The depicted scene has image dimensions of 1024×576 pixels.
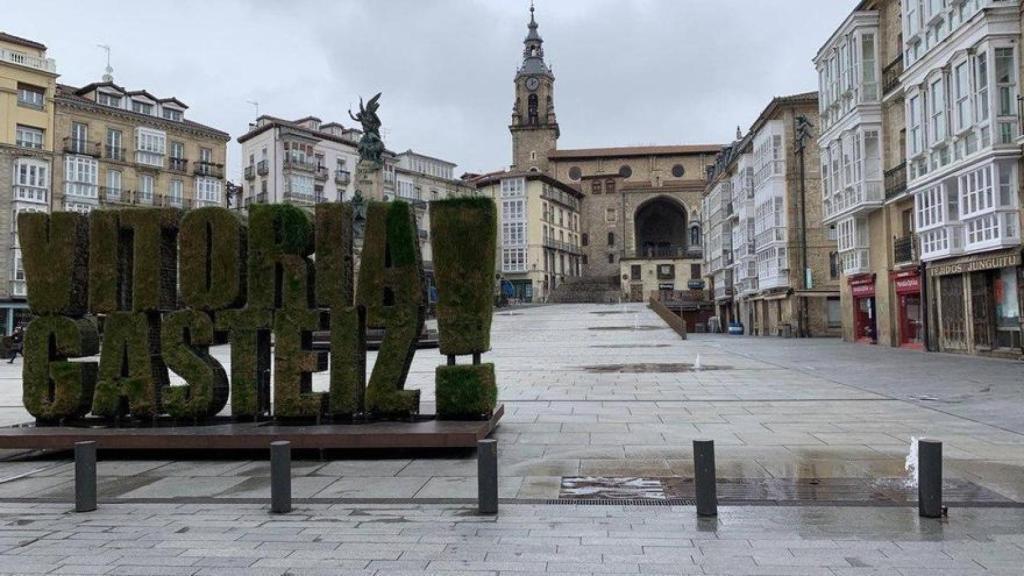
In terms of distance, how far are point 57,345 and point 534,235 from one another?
73.4 meters

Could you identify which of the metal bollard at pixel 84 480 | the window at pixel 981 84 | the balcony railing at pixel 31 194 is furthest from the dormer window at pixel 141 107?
the metal bollard at pixel 84 480

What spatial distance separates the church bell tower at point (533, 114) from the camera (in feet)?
307

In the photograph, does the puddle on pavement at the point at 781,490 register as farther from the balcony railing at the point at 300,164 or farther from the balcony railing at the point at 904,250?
the balcony railing at the point at 300,164

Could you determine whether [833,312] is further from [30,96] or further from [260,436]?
[30,96]

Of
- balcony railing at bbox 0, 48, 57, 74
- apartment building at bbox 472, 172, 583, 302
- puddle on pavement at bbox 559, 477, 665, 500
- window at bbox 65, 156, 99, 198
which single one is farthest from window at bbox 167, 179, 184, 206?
puddle on pavement at bbox 559, 477, 665, 500

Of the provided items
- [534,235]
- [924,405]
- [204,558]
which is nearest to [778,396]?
[924,405]

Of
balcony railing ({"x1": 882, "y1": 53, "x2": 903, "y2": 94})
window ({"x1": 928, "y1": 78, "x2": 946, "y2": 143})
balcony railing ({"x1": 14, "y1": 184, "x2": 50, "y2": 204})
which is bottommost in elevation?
window ({"x1": 928, "y1": 78, "x2": 946, "y2": 143})

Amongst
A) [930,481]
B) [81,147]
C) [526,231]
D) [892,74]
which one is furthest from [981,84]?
[526,231]

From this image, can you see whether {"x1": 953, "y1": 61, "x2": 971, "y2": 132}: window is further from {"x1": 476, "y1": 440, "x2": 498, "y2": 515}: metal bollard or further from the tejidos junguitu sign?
{"x1": 476, "y1": 440, "x2": 498, "y2": 515}: metal bollard

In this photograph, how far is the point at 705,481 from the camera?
6.55 meters

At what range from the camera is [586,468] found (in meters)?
8.68

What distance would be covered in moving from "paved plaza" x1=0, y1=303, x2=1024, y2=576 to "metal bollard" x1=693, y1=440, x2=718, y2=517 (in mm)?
239

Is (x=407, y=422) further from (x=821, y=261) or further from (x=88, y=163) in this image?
(x=88, y=163)

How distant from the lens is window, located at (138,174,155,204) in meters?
53.0
